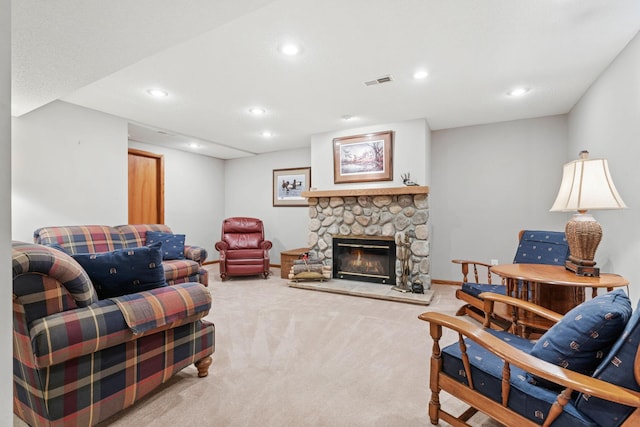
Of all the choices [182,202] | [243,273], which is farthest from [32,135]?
[243,273]

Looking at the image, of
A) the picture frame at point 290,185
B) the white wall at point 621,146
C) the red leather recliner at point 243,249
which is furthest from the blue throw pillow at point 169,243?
the white wall at point 621,146

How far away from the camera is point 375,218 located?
4.44 m

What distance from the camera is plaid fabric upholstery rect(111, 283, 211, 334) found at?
1486 mm

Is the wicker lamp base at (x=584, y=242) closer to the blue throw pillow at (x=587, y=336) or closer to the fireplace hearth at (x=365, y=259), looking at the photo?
the blue throw pillow at (x=587, y=336)

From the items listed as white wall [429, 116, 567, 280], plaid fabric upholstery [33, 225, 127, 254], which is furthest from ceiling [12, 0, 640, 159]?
plaid fabric upholstery [33, 225, 127, 254]

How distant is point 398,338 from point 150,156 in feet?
16.7

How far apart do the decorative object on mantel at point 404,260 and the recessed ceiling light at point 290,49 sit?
2783 millimetres

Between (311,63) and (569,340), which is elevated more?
(311,63)

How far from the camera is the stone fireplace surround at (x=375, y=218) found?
13.4ft

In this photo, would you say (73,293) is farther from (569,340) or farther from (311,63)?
(311,63)

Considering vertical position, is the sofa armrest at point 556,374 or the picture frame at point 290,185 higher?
the picture frame at point 290,185

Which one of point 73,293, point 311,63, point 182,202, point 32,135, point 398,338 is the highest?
point 311,63

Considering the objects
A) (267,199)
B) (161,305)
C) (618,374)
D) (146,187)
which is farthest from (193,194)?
(618,374)

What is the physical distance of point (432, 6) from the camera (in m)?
1.85
